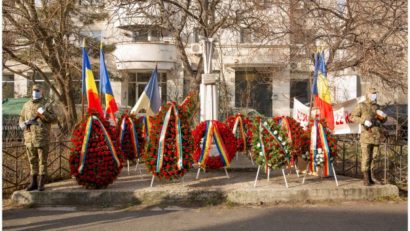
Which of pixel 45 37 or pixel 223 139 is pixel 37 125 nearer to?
pixel 223 139

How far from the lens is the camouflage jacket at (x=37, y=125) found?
8625 millimetres

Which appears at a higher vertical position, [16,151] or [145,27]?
[145,27]

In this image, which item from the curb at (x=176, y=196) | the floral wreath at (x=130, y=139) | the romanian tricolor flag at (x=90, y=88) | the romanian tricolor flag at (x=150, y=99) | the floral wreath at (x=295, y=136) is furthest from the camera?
the romanian tricolor flag at (x=150, y=99)

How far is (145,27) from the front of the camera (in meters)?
17.1

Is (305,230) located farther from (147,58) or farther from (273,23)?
(147,58)

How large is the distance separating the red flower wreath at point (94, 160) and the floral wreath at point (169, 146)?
2.27 ft

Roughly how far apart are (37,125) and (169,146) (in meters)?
2.34

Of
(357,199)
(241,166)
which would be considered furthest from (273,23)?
(357,199)

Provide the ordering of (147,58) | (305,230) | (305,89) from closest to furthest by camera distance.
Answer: (305,230), (147,58), (305,89)

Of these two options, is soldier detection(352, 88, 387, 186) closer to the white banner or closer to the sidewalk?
the sidewalk

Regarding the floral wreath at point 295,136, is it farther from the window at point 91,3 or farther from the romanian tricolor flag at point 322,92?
the window at point 91,3

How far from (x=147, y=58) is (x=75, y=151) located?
20.3 meters

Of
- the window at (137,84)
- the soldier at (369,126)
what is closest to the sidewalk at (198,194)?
the soldier at (369,126)

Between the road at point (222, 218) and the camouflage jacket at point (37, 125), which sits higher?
the camouflage jacket at point (37, 125)
